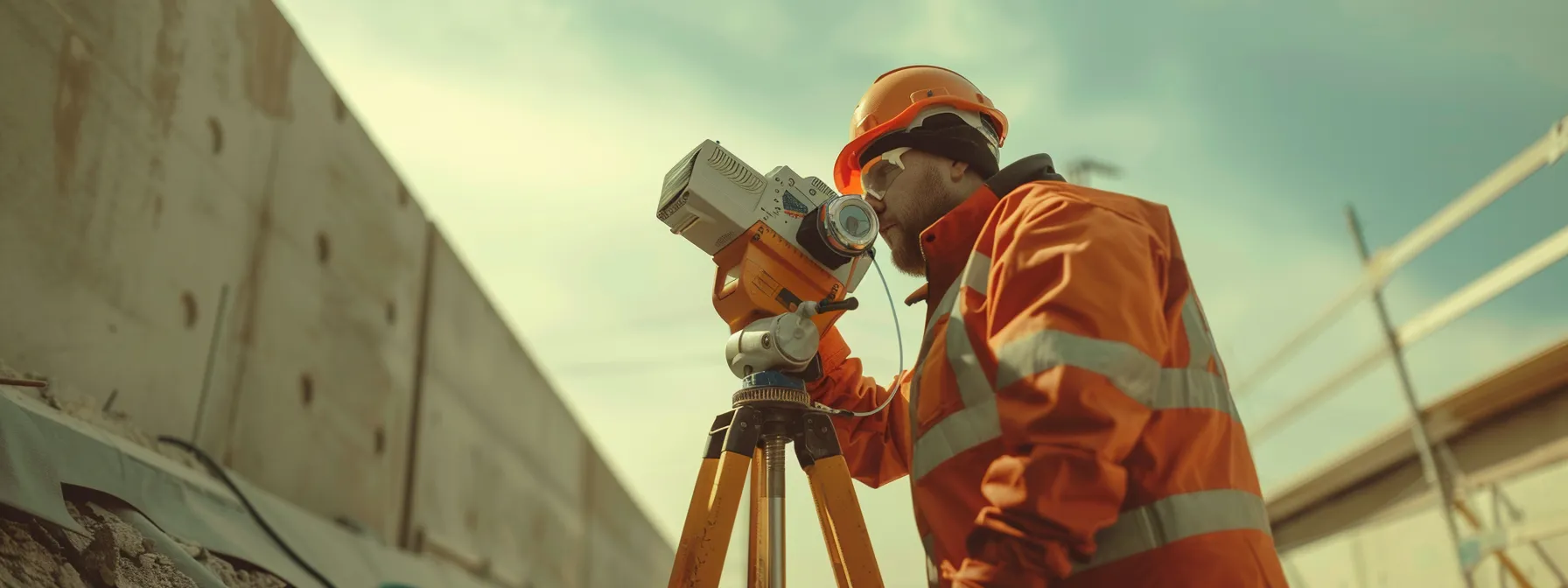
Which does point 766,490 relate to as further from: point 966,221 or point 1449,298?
point 1449,298

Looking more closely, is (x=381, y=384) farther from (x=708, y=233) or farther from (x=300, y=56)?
(x=708, y=233)

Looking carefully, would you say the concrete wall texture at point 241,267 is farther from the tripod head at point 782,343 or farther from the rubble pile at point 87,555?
the tripod head at point 782,343

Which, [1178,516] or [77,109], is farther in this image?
[77,109]

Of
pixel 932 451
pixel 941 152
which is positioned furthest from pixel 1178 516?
pixel 941 152

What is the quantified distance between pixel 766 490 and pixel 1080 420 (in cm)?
83

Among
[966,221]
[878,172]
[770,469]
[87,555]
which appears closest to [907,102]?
[878,172]

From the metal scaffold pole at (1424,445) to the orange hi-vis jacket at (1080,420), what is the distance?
454cm

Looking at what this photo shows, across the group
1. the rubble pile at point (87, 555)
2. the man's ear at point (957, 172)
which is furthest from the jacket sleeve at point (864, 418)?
the rubble pile at point (87, 555)

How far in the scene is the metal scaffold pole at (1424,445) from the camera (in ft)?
16.3

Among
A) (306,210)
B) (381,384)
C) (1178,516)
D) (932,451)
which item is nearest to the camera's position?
(1178,516)

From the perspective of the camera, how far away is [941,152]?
2113mm

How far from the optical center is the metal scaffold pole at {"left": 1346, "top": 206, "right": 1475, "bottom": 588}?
196 inches

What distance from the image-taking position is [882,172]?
222 cm

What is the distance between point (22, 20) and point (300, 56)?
1.40 metres
